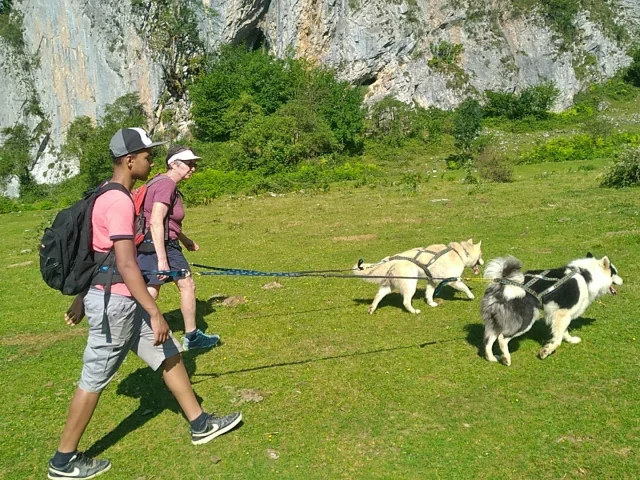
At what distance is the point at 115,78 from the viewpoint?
1948 inches

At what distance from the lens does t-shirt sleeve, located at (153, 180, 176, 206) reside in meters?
6.12

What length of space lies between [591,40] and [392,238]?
54.9m

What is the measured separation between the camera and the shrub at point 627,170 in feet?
61.9

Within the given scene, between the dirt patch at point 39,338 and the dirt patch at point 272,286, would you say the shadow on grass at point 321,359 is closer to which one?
the dirt patch at point 39,338

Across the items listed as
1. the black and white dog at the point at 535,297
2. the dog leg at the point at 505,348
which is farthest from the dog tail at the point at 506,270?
the dog leg at the point at 505,348

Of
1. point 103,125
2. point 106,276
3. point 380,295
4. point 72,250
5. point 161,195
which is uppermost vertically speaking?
point 103,125

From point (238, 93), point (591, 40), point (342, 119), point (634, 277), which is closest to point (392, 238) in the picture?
point (634, 277)

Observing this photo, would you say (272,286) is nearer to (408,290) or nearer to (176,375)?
(408,290)

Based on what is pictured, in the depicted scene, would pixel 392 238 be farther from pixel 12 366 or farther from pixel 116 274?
pixel 116 274

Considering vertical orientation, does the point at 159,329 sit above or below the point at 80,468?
above

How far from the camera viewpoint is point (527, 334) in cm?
713

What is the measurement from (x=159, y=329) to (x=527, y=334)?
5.06 m

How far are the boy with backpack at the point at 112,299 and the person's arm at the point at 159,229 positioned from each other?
5.39ft

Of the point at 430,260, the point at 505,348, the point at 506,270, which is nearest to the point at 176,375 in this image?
the point at 505,348
